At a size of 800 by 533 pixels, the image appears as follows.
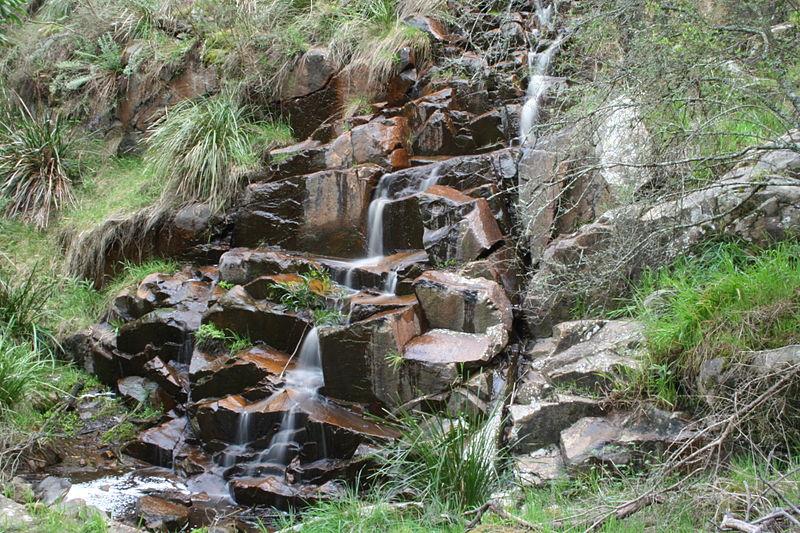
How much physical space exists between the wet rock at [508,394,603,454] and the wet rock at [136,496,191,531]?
2459mm

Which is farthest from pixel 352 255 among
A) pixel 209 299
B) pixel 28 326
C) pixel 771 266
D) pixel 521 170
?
pixel 771 266

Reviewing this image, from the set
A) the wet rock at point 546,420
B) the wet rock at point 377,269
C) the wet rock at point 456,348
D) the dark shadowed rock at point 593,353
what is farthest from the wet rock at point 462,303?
the wet rock at point 546,420

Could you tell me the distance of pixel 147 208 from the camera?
815 centimetres

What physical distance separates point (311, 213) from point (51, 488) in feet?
12.2

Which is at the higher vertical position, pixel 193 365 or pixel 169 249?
pixel 169 249

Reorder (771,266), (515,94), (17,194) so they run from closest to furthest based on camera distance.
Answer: (771,266) → (515,94) → (17,194)

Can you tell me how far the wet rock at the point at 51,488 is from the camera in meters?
4.77

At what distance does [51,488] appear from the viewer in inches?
195

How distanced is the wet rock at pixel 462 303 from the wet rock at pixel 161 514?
2468mm

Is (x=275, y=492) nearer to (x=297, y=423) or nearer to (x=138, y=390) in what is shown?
(x=297, y=423)

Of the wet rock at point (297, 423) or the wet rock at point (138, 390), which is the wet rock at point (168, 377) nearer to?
the wet rock at point (138, 390)

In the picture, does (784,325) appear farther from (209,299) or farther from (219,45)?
(219,45)

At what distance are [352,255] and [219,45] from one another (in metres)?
4.64

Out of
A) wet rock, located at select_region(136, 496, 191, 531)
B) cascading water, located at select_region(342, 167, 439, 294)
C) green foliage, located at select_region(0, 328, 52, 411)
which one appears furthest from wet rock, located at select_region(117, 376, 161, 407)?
cascading water, located at select_region(342, 167, 439, 294)
